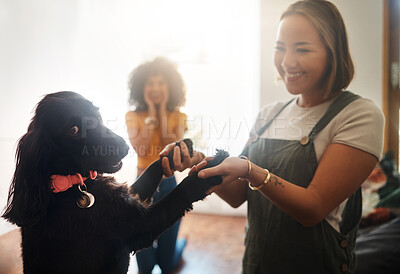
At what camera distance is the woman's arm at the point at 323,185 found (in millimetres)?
608

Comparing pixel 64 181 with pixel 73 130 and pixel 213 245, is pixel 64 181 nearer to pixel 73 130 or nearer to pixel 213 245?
pixel 73 130

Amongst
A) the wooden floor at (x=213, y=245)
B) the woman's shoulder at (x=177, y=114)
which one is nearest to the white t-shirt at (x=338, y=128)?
the woman's shoulder at (x=177, y=114)

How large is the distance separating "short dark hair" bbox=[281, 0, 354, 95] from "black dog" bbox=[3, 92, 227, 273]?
460 millimetres

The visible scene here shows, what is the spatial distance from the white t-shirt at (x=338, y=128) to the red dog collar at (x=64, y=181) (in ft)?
1.56

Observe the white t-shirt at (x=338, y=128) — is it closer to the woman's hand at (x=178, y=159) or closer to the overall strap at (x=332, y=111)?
the overall strap at (x=332, y=111)

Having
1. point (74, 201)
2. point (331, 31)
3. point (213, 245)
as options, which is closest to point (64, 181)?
point (74, 201)

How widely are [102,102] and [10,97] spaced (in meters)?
0.13

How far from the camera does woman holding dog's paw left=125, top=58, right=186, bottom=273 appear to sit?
59 cm

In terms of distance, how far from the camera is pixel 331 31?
0.63 meters

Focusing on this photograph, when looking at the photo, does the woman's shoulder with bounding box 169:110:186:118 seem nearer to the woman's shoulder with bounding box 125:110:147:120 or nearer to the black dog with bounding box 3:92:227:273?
the woman's shoulder with bounding box 125:110:147:120

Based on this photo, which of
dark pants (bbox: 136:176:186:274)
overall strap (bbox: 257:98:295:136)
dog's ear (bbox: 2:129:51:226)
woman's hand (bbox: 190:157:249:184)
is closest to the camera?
dog's ear (bbox: 2:129:51:226)

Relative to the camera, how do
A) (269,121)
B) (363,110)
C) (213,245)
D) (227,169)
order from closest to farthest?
1. (227,169)
2. (363,110)
3. (269,121)
4. (213,245)

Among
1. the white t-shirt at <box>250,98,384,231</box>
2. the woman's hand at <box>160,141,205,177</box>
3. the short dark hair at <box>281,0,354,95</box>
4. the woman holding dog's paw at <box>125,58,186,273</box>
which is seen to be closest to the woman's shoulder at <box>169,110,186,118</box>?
the woman holding dog's paw at <box>125,58,186,273</box>

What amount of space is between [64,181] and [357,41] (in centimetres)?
102
